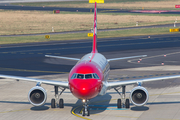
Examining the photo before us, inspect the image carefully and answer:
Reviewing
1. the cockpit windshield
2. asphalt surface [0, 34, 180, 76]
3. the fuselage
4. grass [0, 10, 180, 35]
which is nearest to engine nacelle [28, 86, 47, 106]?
the fuselage

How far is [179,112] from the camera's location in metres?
25.9

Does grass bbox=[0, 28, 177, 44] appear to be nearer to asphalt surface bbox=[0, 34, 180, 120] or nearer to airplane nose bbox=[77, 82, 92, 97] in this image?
asphalt surface bbox=[0, 34, 180, 120]

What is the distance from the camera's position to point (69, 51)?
6197 centimetres

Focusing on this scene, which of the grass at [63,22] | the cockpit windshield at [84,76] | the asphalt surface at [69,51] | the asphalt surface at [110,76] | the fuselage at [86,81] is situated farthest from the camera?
the grass at [63,22]

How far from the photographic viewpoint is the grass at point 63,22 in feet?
333

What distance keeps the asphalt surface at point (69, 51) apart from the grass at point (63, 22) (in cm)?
2672

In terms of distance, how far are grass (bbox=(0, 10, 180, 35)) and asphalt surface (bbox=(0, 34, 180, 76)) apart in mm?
26720

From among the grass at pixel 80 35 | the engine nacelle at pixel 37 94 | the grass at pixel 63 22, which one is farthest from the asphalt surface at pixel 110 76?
the grass at pixel 63 22

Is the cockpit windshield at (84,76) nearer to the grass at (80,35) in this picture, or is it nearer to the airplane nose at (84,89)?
the airplane nose at (84,89)

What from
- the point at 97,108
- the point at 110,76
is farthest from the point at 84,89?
the point at 110,76

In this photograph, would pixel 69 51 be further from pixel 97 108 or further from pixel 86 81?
pixel 86 81

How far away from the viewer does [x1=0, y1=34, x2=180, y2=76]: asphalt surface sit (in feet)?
155

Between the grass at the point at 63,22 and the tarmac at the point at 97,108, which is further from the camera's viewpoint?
the grass at the point at 63,22

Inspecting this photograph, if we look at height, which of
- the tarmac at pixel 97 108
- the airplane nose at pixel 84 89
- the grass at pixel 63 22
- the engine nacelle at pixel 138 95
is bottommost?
the tarmac at pixel 97 108
